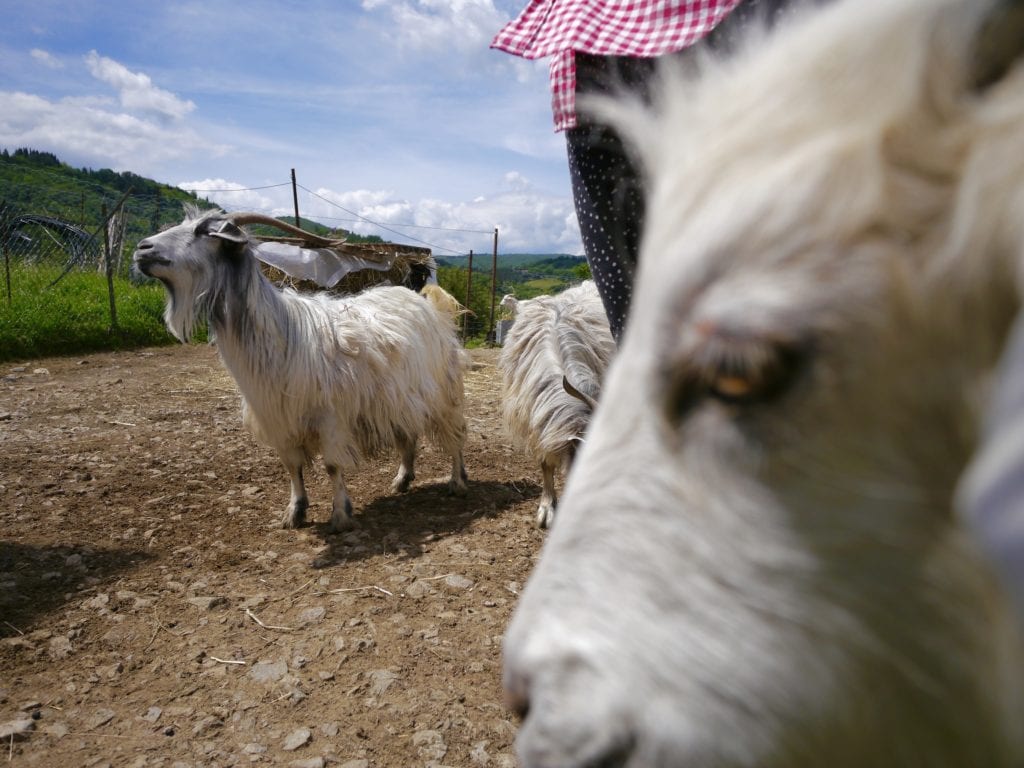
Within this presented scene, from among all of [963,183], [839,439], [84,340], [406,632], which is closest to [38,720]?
[406,632]

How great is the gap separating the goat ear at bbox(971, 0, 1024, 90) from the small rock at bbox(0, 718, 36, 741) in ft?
11.9

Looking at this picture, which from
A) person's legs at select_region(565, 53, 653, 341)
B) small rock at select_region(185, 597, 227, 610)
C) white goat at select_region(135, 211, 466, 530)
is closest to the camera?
person's legs at select_region(565, 53, 653, 341)

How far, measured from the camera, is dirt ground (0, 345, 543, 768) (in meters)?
2.68

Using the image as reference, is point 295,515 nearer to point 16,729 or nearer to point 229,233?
point 229,233

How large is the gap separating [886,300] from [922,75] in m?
0.29

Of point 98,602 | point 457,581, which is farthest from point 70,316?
point 457,581

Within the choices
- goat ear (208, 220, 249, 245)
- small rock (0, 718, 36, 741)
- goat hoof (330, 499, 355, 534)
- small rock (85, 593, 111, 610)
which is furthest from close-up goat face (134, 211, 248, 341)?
small rock (0, 718, 36, 741)

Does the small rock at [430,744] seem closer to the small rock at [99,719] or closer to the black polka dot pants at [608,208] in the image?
the small rock at [99,719]

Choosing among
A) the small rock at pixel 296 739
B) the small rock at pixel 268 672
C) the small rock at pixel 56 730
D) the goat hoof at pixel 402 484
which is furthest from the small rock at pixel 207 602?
the goat hoof at pixel 402 484

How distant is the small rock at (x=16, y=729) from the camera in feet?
8.70

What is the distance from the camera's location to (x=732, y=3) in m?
1.55

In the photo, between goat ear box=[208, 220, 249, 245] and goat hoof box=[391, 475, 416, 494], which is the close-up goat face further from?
goat hoof box=[391, 475, 416, 494]

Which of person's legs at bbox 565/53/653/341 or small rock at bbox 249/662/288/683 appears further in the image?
small rock at bbox 249/662/288/683

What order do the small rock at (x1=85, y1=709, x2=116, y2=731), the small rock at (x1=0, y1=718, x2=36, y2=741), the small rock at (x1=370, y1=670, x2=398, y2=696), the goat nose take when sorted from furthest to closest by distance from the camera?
the small rock at (x1=370, y1=670, x2=398, y2=696)
the small rock at (x1=85, y1=709, x2=116, y2=731)
the small rock at (x1=0, y1=718, x2=36, y2=741)
the goat nose
